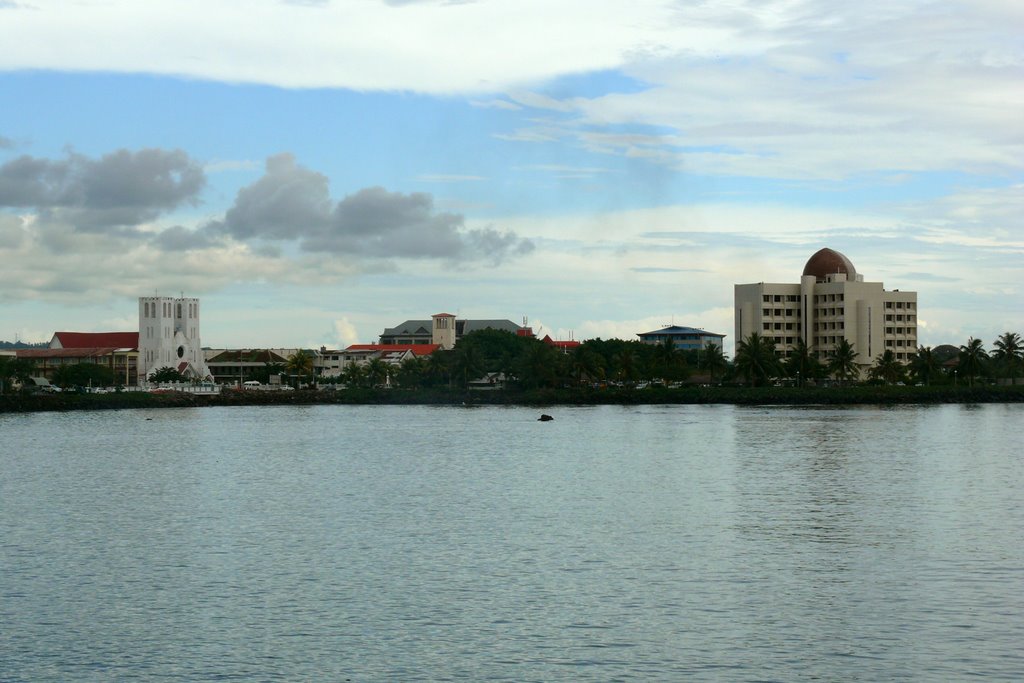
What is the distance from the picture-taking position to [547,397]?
175625 mm

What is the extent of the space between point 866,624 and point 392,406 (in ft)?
518

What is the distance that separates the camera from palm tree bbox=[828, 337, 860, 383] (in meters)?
178

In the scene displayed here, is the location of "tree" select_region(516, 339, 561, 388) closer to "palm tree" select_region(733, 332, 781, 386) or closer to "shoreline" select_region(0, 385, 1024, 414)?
"shoreline" select_region(0, 385, 1024, 414)

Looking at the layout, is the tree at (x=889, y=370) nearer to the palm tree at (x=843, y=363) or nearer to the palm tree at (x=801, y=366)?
the palm tree at (x=843, y=363)

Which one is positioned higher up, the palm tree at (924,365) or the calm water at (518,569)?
the palm tree at (924,365)

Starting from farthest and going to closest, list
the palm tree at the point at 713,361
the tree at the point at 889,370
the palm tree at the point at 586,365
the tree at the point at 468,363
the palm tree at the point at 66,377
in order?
the palm tree at the point at 66,377 → the tree at the point at 468,363 → the palm tree at the point at 713,361 → the palm tree at the point at 586,365 → the tree at the point at 889,370

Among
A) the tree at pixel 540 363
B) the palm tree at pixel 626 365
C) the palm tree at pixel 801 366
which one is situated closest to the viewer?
the palm tree at pixel 801 366

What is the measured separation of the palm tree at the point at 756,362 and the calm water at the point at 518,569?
9739cm

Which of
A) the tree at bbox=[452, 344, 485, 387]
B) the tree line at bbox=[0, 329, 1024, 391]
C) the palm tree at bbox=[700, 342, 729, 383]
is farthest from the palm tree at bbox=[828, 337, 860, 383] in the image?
the tree at bbox=[452, 344, 485, 387]

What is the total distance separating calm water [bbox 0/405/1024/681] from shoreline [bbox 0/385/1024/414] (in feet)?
307

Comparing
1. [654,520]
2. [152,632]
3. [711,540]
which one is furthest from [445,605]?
[654,520]

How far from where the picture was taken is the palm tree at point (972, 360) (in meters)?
176

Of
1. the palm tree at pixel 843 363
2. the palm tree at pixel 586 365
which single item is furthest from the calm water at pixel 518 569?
the palm tree at pixel 586 365

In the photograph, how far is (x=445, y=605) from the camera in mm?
28734
